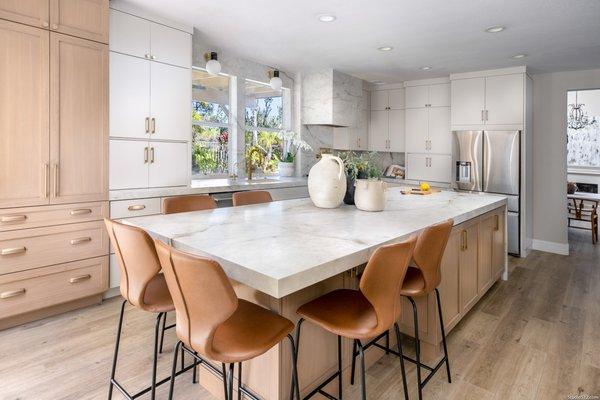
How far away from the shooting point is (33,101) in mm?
2621

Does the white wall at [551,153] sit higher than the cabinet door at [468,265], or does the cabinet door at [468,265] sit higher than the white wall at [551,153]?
the white wall at [551,153]

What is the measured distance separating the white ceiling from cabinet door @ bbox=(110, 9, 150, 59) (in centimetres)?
18

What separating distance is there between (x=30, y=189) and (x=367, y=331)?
253 cm

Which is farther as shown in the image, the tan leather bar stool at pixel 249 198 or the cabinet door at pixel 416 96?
the cabinet door at pixel 416 96

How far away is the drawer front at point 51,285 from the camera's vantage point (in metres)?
2.58

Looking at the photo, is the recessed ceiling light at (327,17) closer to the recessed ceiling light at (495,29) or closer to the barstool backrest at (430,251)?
the recessed ceiling light at (495,29)

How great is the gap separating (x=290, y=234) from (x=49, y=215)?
6.71 feet

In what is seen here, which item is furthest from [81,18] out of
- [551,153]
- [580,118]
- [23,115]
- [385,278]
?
[580,118]

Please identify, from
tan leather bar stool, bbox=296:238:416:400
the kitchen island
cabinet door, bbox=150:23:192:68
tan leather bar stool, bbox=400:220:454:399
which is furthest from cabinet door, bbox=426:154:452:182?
tan leather bar stool, bbox=296:238:416:400

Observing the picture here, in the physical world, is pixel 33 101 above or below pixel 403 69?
below

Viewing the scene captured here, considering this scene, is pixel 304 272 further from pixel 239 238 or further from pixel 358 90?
pixel 358 90

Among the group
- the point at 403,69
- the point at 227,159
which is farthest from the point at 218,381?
the point at 403,69

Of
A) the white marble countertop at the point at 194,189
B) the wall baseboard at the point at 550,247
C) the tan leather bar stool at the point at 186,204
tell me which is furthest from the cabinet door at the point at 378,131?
the tan leather bar stool at the point at 186,204

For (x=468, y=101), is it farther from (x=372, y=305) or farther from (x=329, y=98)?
(x=372, y=305)
